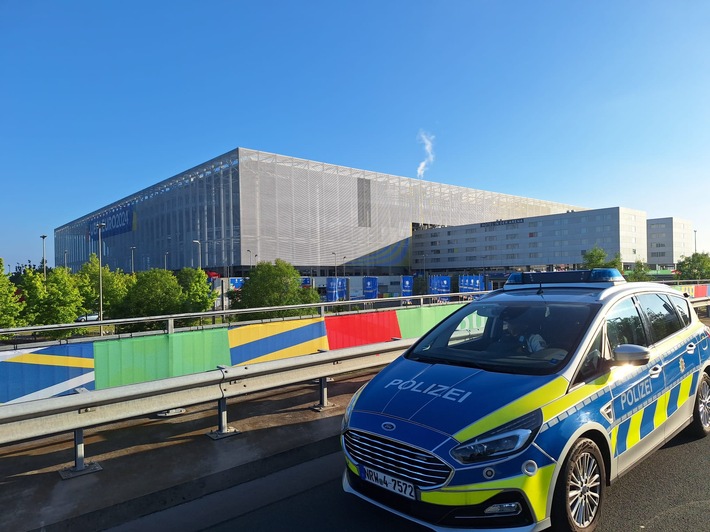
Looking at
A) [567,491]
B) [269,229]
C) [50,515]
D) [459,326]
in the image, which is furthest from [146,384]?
[269,229]

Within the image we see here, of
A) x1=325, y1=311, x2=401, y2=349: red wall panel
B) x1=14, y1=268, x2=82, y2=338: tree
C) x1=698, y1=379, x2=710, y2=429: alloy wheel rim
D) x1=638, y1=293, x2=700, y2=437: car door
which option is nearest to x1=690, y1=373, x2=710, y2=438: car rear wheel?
x1=698, y1=379, x2=710, y2=429: alloy wheel rim

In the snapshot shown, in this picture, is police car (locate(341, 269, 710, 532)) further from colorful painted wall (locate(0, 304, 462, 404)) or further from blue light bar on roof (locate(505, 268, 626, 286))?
colorful painted wall (locate(0, 304, 462, 404))

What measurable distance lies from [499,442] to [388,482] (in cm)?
73

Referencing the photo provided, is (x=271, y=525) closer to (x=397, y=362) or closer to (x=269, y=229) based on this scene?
(x=397, y=362)

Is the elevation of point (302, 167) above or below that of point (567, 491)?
above

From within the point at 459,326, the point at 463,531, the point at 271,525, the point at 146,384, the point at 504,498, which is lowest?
the point at 271,525

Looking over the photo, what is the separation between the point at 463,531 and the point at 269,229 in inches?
3235

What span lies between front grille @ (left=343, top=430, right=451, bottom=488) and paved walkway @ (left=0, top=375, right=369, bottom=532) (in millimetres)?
1534

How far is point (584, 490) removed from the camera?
3.04 metres

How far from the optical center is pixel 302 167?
87.6 meters

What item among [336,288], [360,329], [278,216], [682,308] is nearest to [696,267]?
[336,288]

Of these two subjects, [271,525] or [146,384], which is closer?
[271,525]

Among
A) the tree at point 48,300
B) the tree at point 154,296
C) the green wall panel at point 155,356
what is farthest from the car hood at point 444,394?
the tree at point 154,296

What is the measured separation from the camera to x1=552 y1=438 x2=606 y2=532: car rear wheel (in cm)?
285
